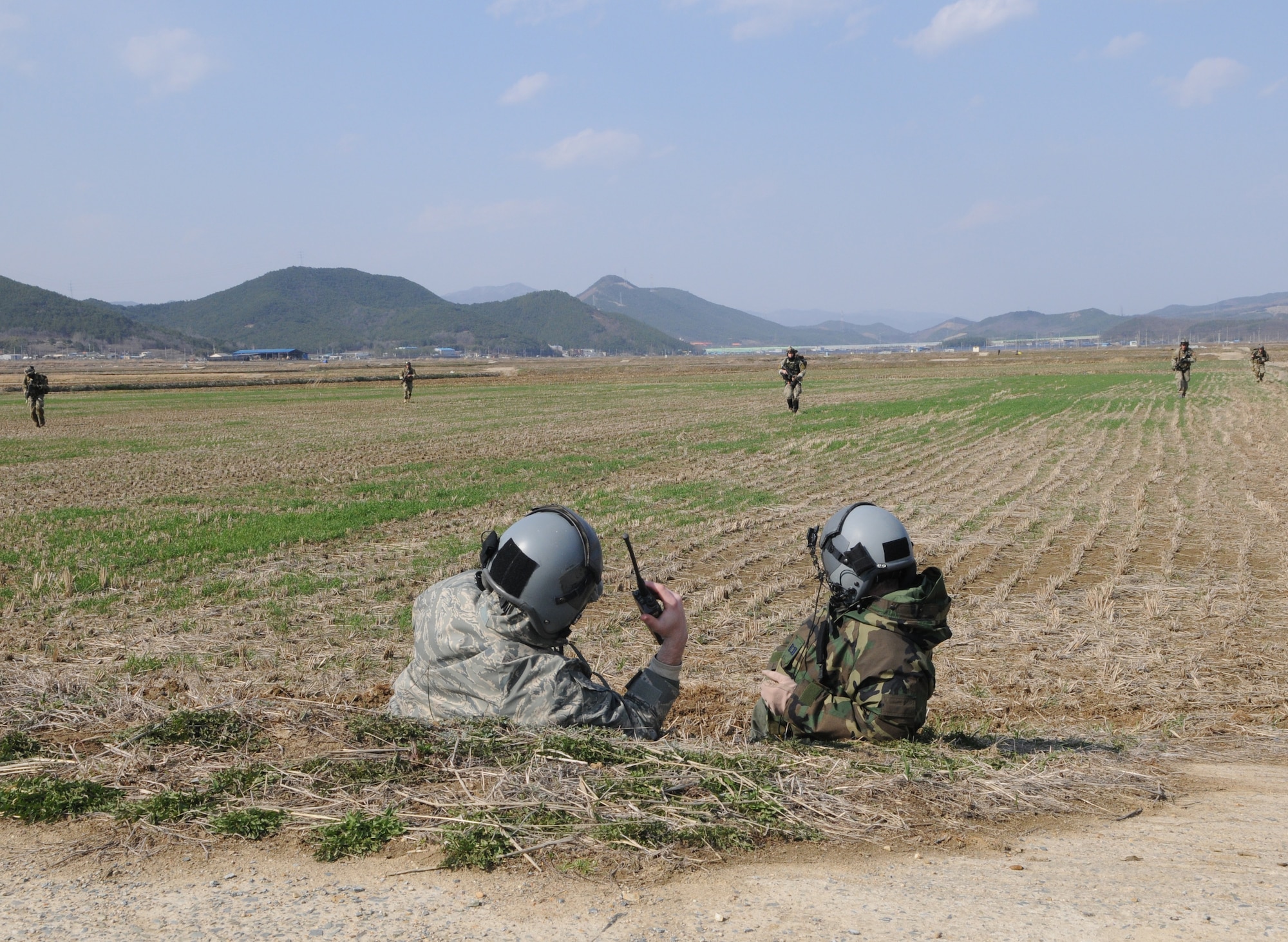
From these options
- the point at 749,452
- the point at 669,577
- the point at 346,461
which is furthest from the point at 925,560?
the point at 346,461

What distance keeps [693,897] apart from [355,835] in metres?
1.30

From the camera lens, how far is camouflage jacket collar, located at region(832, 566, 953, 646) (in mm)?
4641

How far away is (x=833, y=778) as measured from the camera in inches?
174

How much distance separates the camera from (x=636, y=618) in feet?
32.4

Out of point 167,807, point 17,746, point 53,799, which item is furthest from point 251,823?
point 17,746

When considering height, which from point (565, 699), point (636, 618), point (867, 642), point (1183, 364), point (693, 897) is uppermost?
point (1183, 364)

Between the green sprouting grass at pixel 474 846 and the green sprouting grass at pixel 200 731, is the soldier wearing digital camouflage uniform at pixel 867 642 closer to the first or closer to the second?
the green sprouting grass at pixel 474 846

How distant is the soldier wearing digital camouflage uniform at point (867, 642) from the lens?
4.67 m

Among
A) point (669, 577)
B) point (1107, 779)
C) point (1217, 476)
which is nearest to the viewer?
point (1107, 779)

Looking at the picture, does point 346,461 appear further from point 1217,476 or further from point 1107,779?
point 1107,779

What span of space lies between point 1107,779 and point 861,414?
3178cm

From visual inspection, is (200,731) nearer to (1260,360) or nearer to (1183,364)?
(1183,364)

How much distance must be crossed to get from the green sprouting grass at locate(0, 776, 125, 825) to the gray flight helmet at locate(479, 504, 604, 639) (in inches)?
68.9

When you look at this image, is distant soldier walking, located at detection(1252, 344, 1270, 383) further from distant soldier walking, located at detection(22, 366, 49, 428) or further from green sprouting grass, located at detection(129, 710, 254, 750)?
green sprouting grass, located at detection(129, 710, 254, 750)
